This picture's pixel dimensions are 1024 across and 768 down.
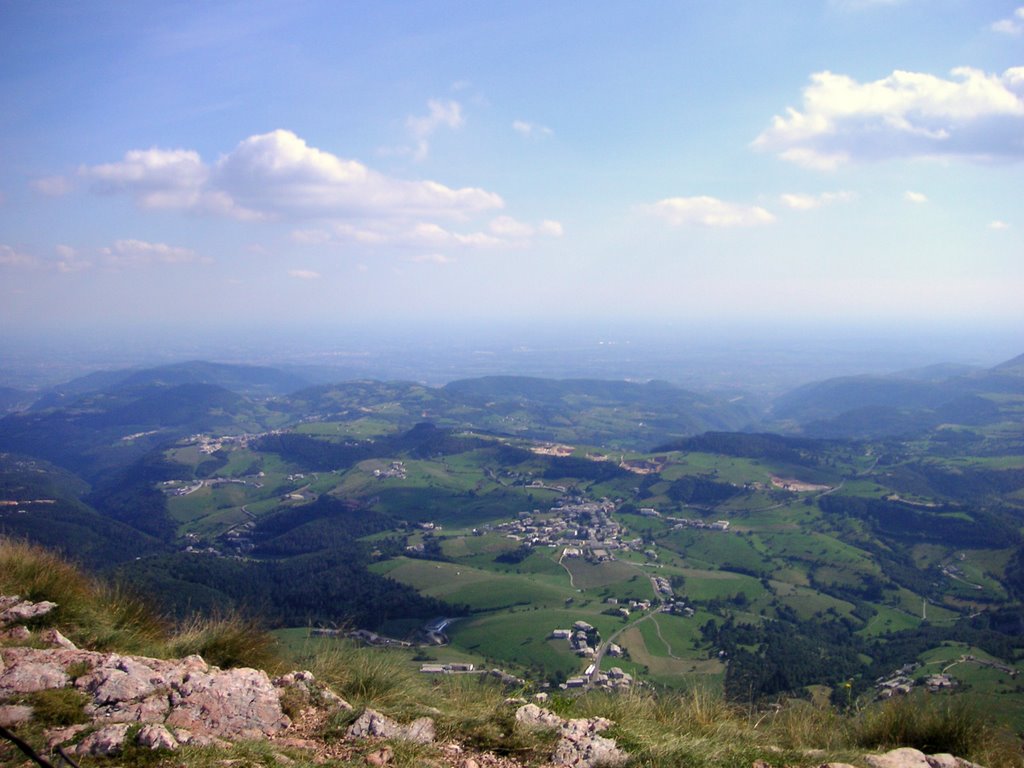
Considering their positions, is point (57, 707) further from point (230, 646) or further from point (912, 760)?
point (912, 760)

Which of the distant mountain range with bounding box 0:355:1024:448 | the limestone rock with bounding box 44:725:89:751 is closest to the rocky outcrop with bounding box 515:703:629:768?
the limestone rock with bounding box 44:725:89:751

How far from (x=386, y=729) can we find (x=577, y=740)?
1.84 metres

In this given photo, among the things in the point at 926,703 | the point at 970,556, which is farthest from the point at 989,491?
the point at 926,703

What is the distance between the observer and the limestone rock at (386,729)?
205 inches

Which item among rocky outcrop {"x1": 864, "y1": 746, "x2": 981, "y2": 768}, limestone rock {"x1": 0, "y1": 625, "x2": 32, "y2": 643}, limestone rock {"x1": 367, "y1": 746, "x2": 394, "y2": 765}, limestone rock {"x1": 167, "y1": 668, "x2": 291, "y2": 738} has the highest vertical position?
limestone rock {"x1": 0, "y1": 625, "x2": 32, "y2": 643}

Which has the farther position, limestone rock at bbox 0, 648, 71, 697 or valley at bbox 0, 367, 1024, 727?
valley at bbox 0, 367, 1024, 727

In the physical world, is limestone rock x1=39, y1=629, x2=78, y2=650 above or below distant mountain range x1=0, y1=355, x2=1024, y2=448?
above

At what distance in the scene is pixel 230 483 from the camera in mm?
112250

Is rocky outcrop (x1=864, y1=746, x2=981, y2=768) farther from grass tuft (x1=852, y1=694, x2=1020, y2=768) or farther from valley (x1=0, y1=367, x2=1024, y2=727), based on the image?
valley (x1=0, y1=367, x2=1024, y2=727)

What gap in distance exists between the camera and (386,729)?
5.29 m

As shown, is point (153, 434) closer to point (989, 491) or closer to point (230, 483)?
point (230, 483)

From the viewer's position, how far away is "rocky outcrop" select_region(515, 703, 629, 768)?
500cm

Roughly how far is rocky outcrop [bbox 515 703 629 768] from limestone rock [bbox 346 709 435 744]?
922mm

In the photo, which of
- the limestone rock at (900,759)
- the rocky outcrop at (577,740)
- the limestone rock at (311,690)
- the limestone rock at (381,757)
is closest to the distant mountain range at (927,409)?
the limestone rock at (900,759)
